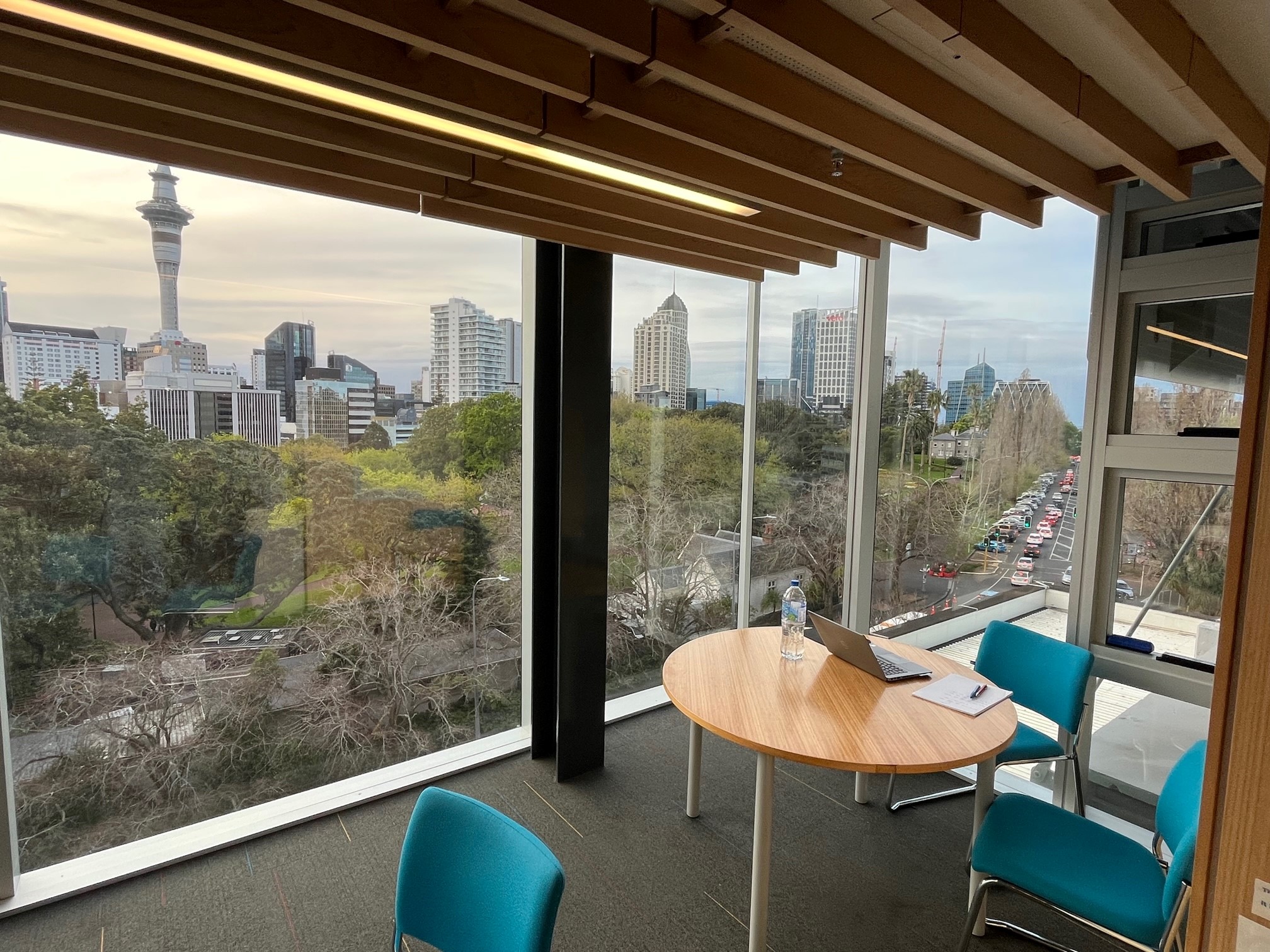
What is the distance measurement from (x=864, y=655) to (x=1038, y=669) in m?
0.86

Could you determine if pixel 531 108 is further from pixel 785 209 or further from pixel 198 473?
pixel 198 473

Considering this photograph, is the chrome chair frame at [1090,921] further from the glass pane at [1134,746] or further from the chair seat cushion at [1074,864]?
the glass pane at [1134,746]

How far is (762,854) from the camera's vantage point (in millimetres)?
2158

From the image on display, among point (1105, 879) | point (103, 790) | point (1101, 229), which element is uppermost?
point (1101, 229)

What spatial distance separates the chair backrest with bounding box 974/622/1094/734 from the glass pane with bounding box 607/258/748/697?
1.74m

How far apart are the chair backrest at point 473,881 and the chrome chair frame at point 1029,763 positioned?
6.22ft

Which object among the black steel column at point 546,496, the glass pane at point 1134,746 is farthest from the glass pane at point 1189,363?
the black steel column at point 546,496

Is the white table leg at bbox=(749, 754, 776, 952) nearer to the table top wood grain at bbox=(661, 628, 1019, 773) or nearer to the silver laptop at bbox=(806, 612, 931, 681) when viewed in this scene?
the table top wood grain at bbox=(661, 628, 1019, 773)

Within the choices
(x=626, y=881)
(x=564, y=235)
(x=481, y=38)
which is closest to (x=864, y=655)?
(x=626, y=881)

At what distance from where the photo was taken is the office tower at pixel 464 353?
313cm

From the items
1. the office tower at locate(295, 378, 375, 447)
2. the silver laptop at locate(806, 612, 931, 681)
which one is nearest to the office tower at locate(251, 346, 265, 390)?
the office tower at locate(295, 378, 375, 447)

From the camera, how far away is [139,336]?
8.08 feet

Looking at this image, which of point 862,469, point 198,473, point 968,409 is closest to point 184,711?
point 198,473

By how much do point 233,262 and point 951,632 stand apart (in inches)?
163
